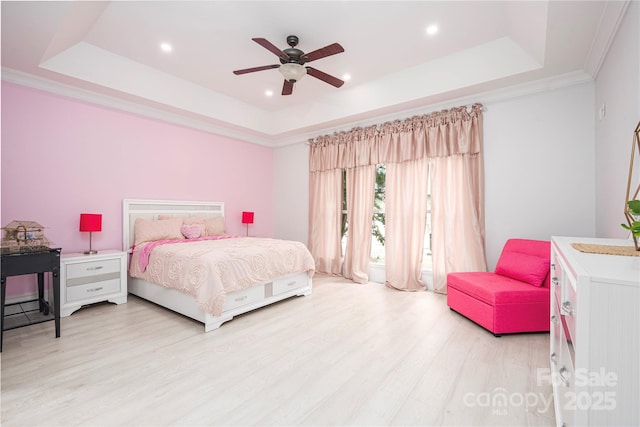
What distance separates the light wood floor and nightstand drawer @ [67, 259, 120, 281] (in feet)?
1.42

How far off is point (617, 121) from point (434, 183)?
6.16 ft

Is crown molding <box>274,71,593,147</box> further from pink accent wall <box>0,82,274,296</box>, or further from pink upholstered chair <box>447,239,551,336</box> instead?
pink accent wall <box>0,82,274,296</box>

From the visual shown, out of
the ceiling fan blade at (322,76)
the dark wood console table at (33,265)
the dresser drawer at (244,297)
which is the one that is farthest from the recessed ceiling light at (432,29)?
the dark wood console table at (33,265)

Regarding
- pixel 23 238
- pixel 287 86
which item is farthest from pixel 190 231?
pixel 287 86

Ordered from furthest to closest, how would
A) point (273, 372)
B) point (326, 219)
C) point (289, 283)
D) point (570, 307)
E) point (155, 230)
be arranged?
point (326, 219) → point (155, 230) → point (289, 283) → point (273, 372) → point (570, 307)


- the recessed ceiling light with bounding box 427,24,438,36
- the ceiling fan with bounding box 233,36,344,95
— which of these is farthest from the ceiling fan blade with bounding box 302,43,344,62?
the recessed ceiling light with bounding box 427,24,438,36

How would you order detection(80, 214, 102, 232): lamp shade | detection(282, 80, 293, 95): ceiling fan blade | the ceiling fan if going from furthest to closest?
detection(80, 214, 102, 232): lamp shade, detection(282, 80, 293, 95): ceiling fan blade, the ceiling fan

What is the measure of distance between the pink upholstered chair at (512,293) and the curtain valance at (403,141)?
1409mm

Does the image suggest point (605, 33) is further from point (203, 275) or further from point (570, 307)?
point (203, 275)

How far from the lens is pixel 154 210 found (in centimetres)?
422

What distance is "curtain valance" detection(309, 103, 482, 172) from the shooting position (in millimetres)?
3701

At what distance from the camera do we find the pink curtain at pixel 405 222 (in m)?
4.08

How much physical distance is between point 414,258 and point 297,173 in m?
2.72

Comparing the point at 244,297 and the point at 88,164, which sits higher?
the point at 88,164
